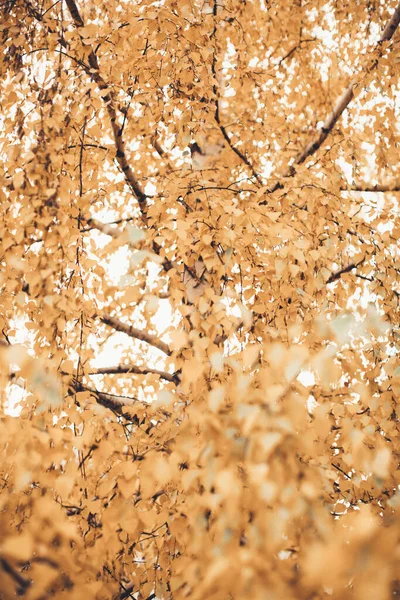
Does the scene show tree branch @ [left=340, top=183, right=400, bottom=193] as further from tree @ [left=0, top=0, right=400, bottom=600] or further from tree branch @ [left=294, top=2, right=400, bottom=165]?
tree branch @ [left=294, top=2, right=400, bottom=165]

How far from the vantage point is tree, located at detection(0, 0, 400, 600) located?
855mm

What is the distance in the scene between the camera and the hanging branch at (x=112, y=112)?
2.13m

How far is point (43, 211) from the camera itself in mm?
1729

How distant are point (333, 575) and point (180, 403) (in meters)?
1.04

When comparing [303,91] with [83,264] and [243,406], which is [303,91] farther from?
[243,406]

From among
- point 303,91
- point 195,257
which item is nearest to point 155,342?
point 195,257

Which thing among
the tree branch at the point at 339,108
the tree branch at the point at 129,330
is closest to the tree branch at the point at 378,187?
the tree branch at the point at 339,108

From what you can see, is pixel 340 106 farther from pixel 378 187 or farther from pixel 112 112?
pixel 112 112

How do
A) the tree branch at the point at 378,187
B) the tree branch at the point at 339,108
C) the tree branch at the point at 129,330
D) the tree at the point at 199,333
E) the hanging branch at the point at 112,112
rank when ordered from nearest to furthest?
the tree at the point at 199,333 → the hanging branch at the point at 112,112 → the tree branch at the point at 339,108 → the tree branch at the point at 129,330 → the tree branch at the point at 378,187

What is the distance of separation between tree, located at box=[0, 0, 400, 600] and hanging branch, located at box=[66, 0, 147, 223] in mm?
15

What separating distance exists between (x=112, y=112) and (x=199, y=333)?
1499 millimetres

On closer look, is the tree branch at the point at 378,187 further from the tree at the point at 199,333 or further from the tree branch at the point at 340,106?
the tree branch at the point at 340,106

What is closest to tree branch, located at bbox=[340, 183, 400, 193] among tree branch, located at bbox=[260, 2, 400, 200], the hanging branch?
tree branch, located at bbox=[260, 2, 400, 200]

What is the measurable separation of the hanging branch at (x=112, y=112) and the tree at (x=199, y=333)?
15 mm
